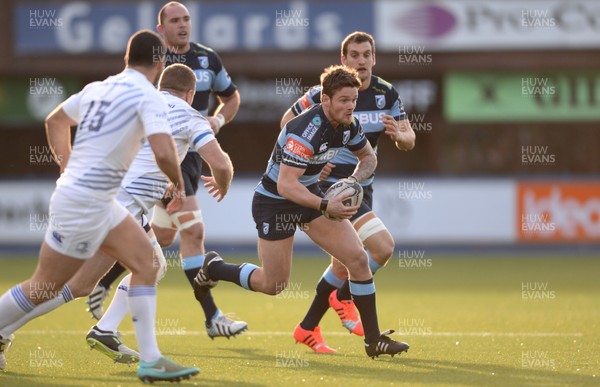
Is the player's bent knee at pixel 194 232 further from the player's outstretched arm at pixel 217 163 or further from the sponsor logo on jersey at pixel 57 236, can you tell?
the sponsor logo on jersey at pixel 57 236

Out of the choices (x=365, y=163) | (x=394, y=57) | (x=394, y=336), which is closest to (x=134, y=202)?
(x=365, y=163)

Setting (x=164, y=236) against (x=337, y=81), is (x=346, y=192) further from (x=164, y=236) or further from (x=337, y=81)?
(x=164, y=236)

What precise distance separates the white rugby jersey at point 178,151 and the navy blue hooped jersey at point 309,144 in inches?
22.2

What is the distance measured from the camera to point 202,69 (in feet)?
35.5

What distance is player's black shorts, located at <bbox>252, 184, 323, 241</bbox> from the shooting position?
8.52 metres

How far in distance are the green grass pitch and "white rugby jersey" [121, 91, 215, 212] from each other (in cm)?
124

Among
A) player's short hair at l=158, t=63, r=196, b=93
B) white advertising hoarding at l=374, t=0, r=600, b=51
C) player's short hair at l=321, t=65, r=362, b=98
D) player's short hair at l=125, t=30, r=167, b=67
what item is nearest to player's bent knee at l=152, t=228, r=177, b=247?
player's short hair at l=158, t=63, r=196, b=93

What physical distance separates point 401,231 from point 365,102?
1036cm

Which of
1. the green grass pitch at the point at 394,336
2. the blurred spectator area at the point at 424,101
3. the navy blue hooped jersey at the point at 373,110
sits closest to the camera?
the green grass pitch at the point at 394,336

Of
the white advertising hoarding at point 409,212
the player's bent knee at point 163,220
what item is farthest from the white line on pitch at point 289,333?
the white advertising hoarding at point 409,212

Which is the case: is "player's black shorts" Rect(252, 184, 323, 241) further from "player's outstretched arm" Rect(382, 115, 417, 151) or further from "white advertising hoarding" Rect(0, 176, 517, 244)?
"white advertising hoarding" Rect(0, 176, 517, 244)

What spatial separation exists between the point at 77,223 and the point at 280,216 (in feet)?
6.74

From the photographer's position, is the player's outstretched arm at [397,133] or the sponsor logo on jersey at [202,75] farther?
the sponsor logo on jersey at [202,75]

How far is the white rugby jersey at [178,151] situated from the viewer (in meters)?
8.16
